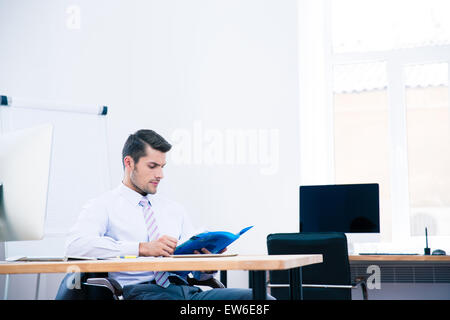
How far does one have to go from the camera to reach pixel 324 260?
2.86 meters

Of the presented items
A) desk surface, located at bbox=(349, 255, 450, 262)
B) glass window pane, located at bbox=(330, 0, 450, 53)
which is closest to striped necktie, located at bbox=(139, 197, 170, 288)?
desk surface, located at bbox=(349, 255, 450, 262)

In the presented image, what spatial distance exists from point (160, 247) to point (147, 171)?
1.99ft

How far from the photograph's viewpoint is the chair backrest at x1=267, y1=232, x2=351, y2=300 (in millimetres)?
2836

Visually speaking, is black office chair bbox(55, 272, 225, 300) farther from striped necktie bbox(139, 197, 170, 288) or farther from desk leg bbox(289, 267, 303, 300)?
desk leg bbox(289, 267, 303, 300)

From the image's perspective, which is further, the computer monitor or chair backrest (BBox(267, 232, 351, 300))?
chair backrest (BBox(267, 232, 351, 300))

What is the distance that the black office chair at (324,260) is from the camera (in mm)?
2836

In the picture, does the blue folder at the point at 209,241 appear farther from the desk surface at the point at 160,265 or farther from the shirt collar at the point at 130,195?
the shirt collar at the point at 130,195

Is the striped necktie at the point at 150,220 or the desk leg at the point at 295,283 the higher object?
the striped necktie at the point at 150,220

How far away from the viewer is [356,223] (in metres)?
3.65

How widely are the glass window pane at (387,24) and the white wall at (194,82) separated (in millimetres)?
636

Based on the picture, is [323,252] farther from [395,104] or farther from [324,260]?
[395,104]

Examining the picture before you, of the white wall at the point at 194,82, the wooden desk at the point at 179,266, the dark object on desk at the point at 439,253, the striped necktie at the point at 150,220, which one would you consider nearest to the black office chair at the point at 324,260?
the striped necktie at the point at 150,220

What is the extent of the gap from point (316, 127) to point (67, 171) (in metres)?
1.88

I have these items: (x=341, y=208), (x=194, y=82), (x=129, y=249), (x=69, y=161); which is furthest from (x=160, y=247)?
(x=194, y=82)
